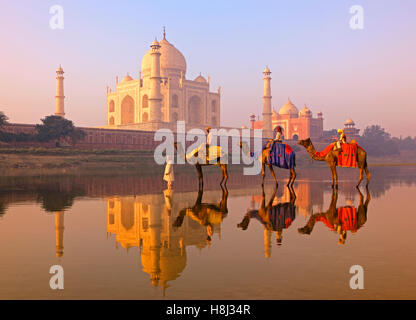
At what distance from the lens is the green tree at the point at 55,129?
34.0 metres

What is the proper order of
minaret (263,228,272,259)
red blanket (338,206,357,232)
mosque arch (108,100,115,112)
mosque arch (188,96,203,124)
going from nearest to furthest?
1. minaret (263,228,272,259)
2. red blanket (338,206,357,232)
3. mosque arch (188,96,203,124)
4. mosque arch (108,100,115,112)

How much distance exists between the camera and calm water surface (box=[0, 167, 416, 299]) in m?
3.41

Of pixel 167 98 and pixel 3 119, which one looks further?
pixel 167 98

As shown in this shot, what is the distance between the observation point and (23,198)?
1009 cm

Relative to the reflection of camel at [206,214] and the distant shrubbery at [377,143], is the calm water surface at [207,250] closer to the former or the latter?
the reflection of camel at [206,214]

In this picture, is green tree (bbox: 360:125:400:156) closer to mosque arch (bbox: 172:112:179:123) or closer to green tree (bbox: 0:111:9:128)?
mosque arch (bbox: 172:112:179:123)

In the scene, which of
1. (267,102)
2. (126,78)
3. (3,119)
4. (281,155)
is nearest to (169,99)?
(126,78)

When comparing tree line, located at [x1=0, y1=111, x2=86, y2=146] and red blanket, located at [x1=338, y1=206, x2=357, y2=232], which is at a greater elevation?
tree line, located at [x1=0, y1=111, x2=86, y2=146]

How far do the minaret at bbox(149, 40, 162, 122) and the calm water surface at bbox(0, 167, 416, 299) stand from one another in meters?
37.6

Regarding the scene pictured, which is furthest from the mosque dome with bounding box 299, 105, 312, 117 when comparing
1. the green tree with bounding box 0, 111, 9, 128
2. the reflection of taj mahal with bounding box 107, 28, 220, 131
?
the green tree with bounding box 0, 111, 9, 128

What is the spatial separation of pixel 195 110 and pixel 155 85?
12230mm

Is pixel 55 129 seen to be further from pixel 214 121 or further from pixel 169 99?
pixel 214 121

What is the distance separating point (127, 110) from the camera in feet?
183
